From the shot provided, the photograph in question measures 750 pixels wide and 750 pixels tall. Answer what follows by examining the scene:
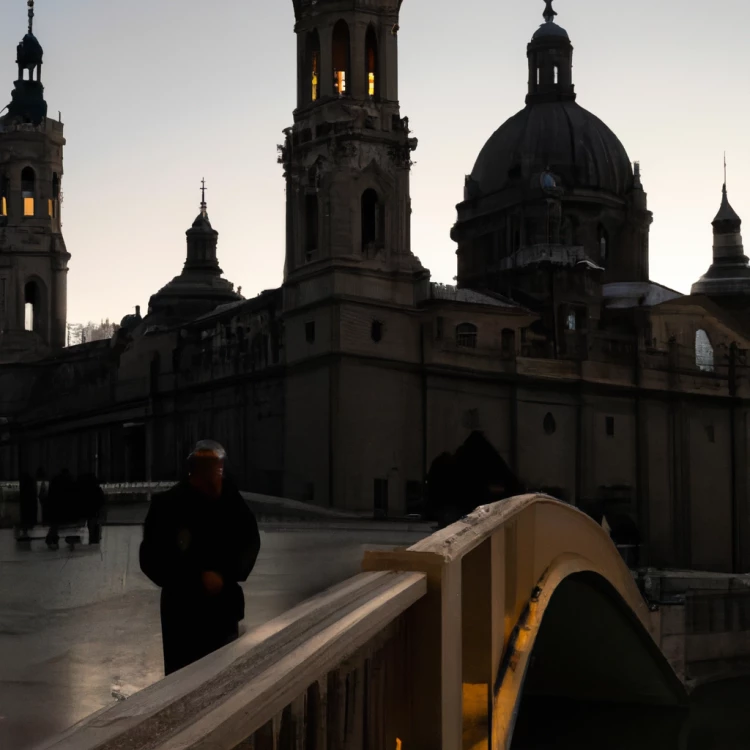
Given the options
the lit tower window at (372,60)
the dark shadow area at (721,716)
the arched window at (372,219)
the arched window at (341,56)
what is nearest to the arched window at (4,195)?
the arched window at (341,56)

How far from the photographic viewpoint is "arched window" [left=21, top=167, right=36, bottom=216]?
62.4 metres

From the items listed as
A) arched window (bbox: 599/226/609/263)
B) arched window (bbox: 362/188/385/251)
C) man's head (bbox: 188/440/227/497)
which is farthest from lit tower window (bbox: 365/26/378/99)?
man's head (bbox: 188/440/227/497)

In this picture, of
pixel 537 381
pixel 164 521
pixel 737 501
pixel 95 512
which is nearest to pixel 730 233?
pixel 737 501

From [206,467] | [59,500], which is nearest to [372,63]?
[59,500]

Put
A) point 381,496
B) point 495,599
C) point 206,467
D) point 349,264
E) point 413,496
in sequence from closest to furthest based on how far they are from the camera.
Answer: point 206,467, point 495,599, point 381,496, point 349,264, point 413,496

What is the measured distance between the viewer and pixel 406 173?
4650 centimetres

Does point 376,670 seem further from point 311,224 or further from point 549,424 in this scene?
point 549,424

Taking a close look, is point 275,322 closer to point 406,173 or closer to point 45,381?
point 406,173

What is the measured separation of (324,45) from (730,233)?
108 feet

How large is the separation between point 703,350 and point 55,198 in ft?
95.8

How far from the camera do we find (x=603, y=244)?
64.6 metres

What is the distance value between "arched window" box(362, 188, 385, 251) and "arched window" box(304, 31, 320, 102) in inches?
147

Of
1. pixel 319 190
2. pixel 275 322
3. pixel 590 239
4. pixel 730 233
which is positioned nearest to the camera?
pixel 319 190

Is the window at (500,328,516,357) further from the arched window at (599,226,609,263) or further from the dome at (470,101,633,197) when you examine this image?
the arched window at (599,226,609,263)
